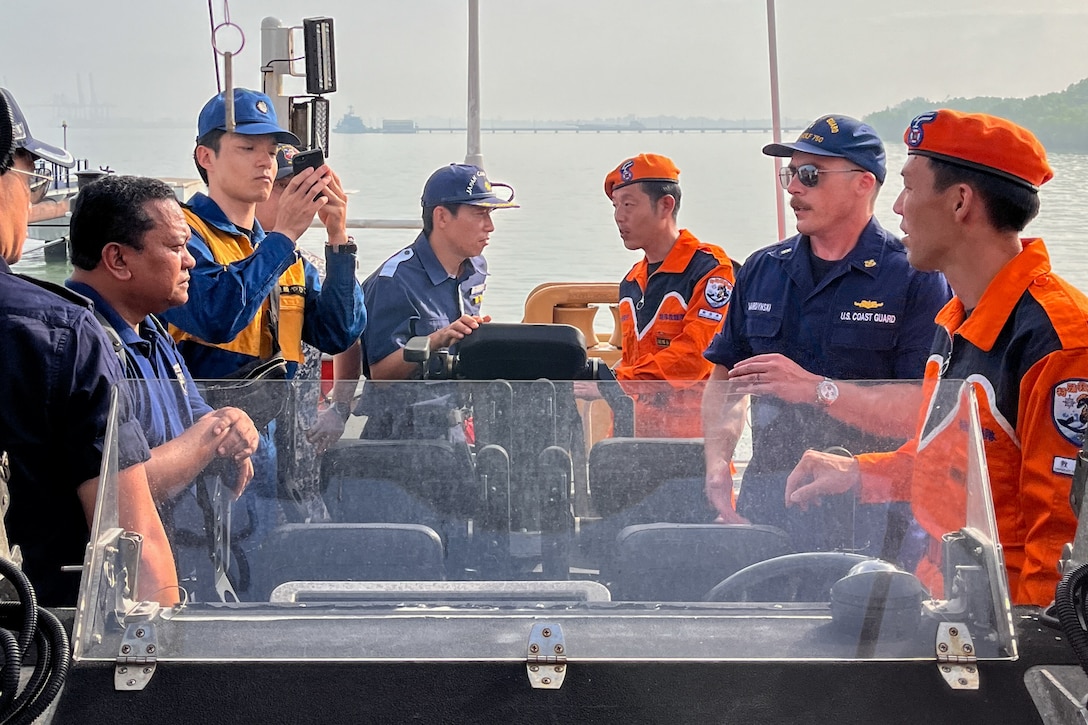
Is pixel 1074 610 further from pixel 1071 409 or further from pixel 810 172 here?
pixel 810 172

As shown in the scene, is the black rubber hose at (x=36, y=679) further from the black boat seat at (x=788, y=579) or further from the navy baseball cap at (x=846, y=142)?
the navy baseball cap at (x=846, y=142)

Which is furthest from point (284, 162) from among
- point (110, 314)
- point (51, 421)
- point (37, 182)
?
point (51, 421)

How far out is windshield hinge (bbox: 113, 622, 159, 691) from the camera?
3.90 ft

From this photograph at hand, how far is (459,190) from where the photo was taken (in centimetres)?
404

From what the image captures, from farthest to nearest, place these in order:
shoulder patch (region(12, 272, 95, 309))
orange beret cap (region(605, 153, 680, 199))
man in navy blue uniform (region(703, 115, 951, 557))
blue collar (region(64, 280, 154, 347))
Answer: orange beret cap (region(605, 153, 680, 199)) → man in navy blue uniform (region(703, 115, 951, 557)) → blue collar (region(64, 280, 154, 347)) → shoulder patch (region(12, 272, 95, 309))

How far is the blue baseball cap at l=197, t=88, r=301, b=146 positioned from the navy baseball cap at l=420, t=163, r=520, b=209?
755 mm

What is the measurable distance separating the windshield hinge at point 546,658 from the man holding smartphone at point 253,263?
71.4 inches

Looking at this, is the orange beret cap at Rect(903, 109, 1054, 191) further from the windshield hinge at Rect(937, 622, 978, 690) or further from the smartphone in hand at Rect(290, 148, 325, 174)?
the smartphone in hand at Rect(290, 148, 325, 174)

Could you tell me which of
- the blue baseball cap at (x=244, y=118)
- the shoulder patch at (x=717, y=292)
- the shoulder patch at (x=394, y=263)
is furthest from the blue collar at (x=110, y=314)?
the shoulder patch at (x=717, y=292)

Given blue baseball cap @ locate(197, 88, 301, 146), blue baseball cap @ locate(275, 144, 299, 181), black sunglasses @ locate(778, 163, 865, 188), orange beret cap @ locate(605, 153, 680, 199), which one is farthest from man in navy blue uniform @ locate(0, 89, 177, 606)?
orange beret cap @ locate(605, 153, 680, 199)

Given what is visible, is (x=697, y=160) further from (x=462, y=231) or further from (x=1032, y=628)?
(x=1032, y=628)

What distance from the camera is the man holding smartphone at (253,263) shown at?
284cm

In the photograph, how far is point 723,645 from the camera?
4.05ft

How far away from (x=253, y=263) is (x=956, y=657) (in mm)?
2114
